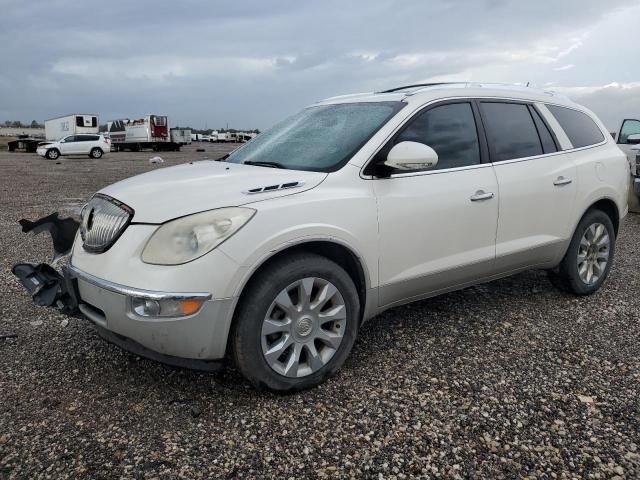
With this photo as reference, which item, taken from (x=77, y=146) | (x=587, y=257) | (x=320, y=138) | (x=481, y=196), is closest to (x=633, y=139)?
(x=587, y=257)

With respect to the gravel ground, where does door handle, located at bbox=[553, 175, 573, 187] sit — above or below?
above

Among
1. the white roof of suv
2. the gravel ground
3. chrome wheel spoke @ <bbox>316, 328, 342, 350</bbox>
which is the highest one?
the white roof of suv

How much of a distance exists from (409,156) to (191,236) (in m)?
1.30

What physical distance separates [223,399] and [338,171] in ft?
4.71

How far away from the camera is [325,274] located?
2816mm

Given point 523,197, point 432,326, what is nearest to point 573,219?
point 523,197

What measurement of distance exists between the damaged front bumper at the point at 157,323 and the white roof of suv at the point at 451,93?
1.90 meters

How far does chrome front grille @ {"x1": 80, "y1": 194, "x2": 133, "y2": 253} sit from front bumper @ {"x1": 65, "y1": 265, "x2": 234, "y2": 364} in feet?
0.70

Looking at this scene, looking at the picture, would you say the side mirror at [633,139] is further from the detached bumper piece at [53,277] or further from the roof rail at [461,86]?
the detached bumper piece at [53,277]

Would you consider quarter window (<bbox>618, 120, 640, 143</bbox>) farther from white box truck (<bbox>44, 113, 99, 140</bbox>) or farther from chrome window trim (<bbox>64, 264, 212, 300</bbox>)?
white box truck (<bbox>44, 113, 99, 140</bbox>)

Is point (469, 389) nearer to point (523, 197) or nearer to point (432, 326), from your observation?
point (432, 326)

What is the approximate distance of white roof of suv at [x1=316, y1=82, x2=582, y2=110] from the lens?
11.4 ft

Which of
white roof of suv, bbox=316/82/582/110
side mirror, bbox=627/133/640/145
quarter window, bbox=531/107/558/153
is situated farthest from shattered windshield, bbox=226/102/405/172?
side mirror, bbox=627/133/640/145

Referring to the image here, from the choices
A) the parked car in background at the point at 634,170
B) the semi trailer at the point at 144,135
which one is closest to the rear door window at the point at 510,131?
the parked car in background at the point at 634,170
